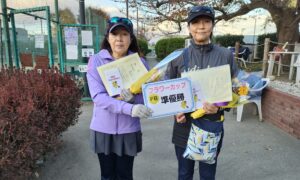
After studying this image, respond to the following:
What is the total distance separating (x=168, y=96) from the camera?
1.82 meters

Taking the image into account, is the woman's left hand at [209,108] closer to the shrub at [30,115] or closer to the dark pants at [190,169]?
the dark pants at [190,169]

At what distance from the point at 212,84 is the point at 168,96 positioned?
31cm

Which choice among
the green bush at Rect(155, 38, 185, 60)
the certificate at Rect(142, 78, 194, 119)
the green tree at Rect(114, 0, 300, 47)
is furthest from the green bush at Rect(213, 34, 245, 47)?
the certificate at Rect(142, 78, 194, 119)

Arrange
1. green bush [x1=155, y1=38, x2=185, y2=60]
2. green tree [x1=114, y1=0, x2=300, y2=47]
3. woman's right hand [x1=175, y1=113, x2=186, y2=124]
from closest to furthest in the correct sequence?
woman's right hand [x1=175, y1=113, x2=186, y2=124] < green tree [x1=114, y1=0, x2=300, y2=47] < green bush [x1=155, y1=38, x2=185, y2=60]

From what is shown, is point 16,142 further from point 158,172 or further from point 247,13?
point 247,13

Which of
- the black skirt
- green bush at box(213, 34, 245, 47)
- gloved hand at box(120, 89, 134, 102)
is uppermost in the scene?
green bush at box(213, 34, 245, 47)

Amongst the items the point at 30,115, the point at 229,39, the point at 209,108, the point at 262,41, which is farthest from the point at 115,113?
the point at 229,39

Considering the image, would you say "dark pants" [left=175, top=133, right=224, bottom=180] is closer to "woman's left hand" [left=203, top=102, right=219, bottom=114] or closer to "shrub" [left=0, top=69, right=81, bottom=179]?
"woman's left hand" [left=203, top=102, right=219, bottom=114]

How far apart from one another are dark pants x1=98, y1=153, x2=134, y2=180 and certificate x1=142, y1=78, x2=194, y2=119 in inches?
24.0

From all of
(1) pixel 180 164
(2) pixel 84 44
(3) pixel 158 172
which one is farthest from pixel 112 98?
(2) pixel 84 44

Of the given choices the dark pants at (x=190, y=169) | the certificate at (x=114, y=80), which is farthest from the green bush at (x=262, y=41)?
the certificate at (x=114, y=80)

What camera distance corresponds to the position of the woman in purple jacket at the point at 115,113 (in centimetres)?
188

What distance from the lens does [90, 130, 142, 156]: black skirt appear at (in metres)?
2.09

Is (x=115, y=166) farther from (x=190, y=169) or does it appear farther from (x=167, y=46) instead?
(x=167, y=46)
